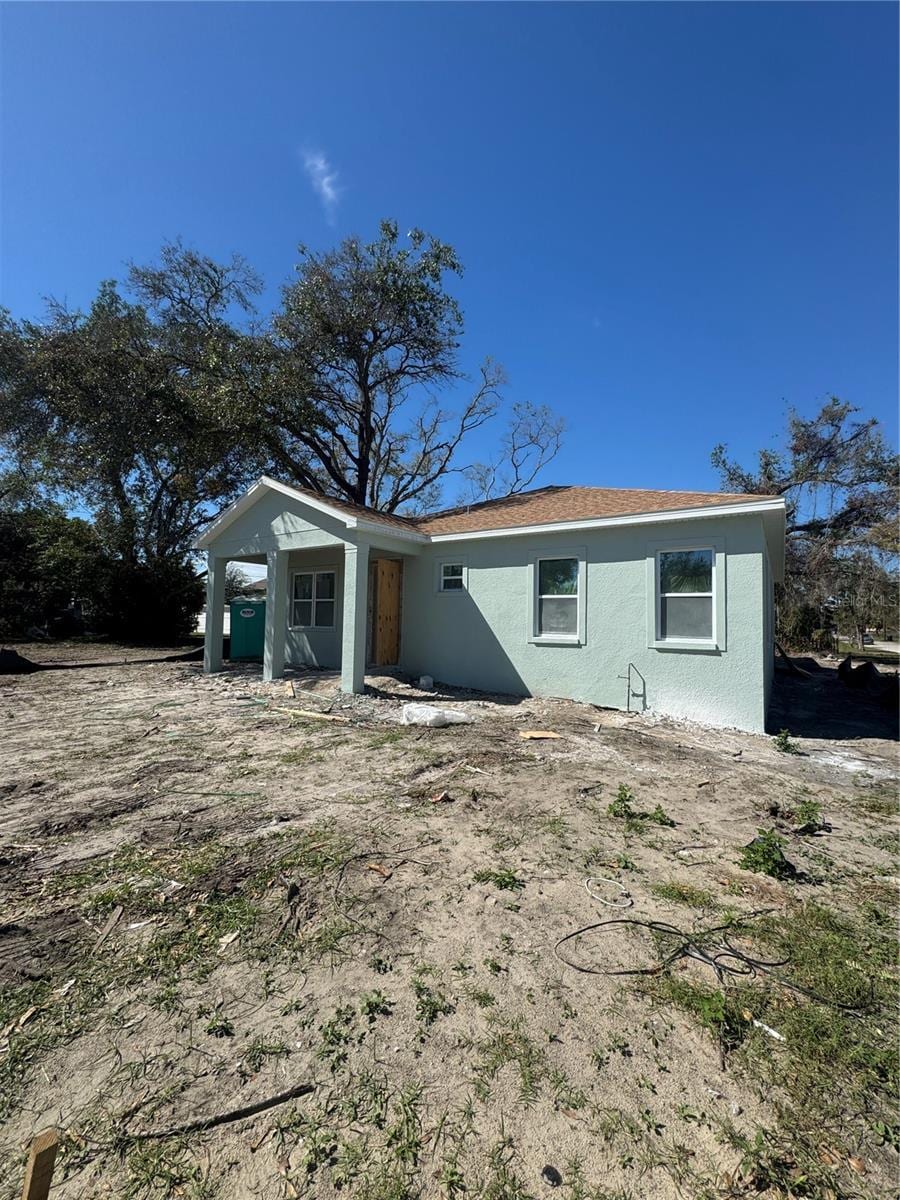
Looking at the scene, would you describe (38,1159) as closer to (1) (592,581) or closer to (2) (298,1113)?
(2) (298,1113)

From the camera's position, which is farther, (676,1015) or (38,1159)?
(676,1015)

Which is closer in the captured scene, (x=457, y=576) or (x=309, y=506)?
(x=309, y=506)

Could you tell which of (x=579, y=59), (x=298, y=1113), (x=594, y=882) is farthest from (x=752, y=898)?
(x=579, y=59)

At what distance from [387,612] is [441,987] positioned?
9491 mm

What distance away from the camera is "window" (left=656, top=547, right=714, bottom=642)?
8016mm

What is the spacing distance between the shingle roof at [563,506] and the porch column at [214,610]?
16.9 ft

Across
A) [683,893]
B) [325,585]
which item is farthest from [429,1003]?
[325,585]

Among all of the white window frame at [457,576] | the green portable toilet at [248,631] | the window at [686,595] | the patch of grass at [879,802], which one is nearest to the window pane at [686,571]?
the window at [686,595]

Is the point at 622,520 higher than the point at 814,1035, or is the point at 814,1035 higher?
the point at 622,520

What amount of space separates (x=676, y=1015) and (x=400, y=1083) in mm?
1238

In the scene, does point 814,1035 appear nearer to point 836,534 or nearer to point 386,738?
point 386,738

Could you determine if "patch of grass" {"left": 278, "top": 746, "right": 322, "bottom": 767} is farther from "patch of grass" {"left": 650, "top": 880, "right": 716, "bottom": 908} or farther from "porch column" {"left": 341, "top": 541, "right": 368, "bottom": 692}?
"patch of grass" {"left": 650, "top": 880, "right": 716, "bottom": 908}

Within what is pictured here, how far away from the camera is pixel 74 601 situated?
76.4 feet

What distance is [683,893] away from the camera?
316 cm
